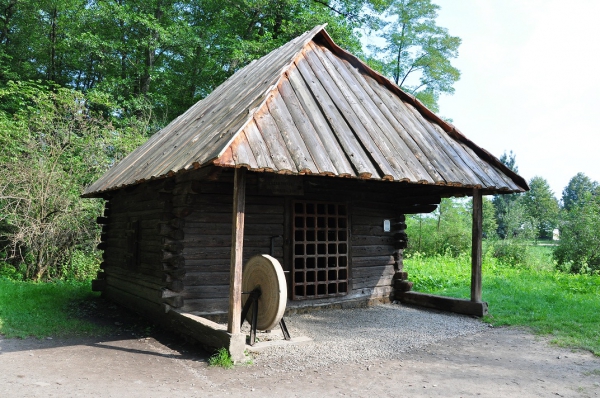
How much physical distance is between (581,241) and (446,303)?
31.1 ft

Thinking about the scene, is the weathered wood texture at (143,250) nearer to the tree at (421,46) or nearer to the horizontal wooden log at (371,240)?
the horizontal wooden log at (371,240)

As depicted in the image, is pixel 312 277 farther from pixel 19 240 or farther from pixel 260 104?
pixel 19 240

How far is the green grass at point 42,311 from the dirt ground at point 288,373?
0.56 m

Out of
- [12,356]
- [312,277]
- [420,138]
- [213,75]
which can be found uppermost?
[213,75]

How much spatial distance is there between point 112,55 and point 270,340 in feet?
57.8

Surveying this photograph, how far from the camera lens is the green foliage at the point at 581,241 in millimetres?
15547

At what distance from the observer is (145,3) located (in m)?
21.0

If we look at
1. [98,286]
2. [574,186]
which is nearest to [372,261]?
[98,286]

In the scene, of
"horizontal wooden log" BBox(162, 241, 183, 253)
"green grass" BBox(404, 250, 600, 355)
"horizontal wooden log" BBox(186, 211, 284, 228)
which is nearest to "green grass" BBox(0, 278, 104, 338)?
"horizontal wooden log" BBox(162, 241, 183, 253)

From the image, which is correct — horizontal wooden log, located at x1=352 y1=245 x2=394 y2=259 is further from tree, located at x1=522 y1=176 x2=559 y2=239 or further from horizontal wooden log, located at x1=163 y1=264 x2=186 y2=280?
tree, located at x1=522 y1=176 x2=559 y2=239

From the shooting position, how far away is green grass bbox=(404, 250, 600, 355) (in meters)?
7.62

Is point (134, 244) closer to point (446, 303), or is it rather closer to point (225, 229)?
point (225, 229)

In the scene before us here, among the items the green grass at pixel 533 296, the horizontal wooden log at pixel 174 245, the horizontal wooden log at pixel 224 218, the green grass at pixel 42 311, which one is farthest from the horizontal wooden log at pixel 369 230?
the green grass at pixel 42 311

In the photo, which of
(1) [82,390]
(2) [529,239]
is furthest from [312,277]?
(2) [529,239]
